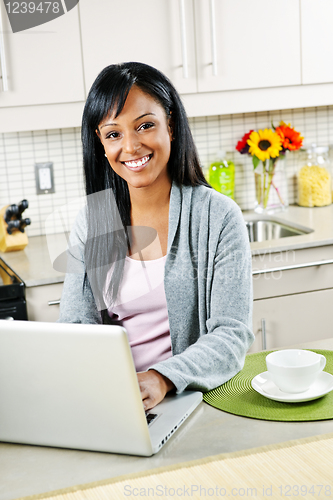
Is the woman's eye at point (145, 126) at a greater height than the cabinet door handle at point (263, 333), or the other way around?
the woman's eye at point (145, 126)

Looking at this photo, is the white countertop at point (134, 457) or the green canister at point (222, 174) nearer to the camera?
the white countertop at point (134, 457)

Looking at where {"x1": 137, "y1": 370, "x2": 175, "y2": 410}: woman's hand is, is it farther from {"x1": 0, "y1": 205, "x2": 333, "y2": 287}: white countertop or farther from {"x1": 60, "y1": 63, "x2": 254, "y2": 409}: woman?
{"x1": 0, "y1": 205, "x2": 333, "y2": 287}: white countertop

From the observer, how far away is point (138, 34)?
212 cm

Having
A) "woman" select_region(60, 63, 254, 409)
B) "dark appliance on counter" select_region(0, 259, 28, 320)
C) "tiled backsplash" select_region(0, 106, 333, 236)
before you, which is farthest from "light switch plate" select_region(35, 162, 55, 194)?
"woman" select_region(60, 63, 254, 409)

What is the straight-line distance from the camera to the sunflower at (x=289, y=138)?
2578 mm

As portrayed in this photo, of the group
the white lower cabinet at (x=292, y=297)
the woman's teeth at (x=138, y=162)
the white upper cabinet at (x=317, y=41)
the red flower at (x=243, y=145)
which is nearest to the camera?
the woman's teeth at (x=138, y=162)

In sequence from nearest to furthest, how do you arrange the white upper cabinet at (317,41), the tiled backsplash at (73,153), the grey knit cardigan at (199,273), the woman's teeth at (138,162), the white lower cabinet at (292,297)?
1. the grey knit cardigan at (199,273)
2. the woman's teeth at (138,162)
3. the white lower cabinet at (292,297)
4. the white upper cabinet at (317,41)
5. the tiled backsplash at (73,153)

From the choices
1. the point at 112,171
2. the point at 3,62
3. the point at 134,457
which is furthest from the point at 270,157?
the point at 134,457

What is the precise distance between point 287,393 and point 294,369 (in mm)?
70

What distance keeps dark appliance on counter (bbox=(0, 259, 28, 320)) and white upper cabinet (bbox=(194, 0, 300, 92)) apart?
1034mm

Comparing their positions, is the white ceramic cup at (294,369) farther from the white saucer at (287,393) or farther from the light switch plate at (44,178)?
the light switch plate at (44,178)

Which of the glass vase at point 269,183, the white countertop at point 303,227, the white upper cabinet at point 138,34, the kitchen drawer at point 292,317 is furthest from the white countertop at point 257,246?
the white upper cabinet at point 138,34

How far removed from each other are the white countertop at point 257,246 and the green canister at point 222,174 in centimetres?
26

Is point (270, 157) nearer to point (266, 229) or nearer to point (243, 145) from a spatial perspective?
point (243, 145)
